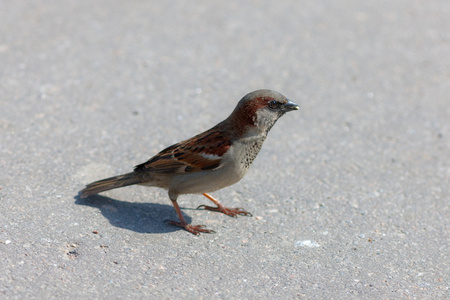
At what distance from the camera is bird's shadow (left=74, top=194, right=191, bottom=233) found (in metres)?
4.38

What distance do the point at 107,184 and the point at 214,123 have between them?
73.3 inches

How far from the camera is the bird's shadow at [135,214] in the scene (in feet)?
14.4

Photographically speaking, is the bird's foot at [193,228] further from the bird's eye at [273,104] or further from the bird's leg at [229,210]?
the bird's eye at [273,104]

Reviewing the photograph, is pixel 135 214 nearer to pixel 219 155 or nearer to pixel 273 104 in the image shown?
pixel 219 155

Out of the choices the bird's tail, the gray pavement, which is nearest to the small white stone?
the gray pavement

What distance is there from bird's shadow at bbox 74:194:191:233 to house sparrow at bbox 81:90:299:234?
0.10m

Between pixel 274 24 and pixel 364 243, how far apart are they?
4547 mm

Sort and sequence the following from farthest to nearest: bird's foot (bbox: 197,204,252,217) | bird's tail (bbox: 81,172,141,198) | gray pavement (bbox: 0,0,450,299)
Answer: bird's foot (bbox: 197,204,252,217) → bird's tail (bbox: 81,172,141,198) → gray pavement (bbox: 0,0,450,299)

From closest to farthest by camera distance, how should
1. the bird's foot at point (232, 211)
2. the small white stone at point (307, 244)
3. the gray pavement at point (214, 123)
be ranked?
the gray pavement at point (214, 123)
the small white stone at point (307, 244)
the bird's foot at point (232, 211)

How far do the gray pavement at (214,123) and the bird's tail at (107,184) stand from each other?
11 centimetres

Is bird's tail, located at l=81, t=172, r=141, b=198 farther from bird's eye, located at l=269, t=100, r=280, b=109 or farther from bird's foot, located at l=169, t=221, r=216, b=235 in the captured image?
bird's eye, located at l=269, t=100, r=280, b=109

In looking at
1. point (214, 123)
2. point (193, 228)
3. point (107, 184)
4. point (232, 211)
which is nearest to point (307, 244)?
point (232, 211)

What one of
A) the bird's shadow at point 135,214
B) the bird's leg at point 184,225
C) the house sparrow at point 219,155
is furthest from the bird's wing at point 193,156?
the bird's shadow at point 135,214

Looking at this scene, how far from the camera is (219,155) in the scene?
171 inches
